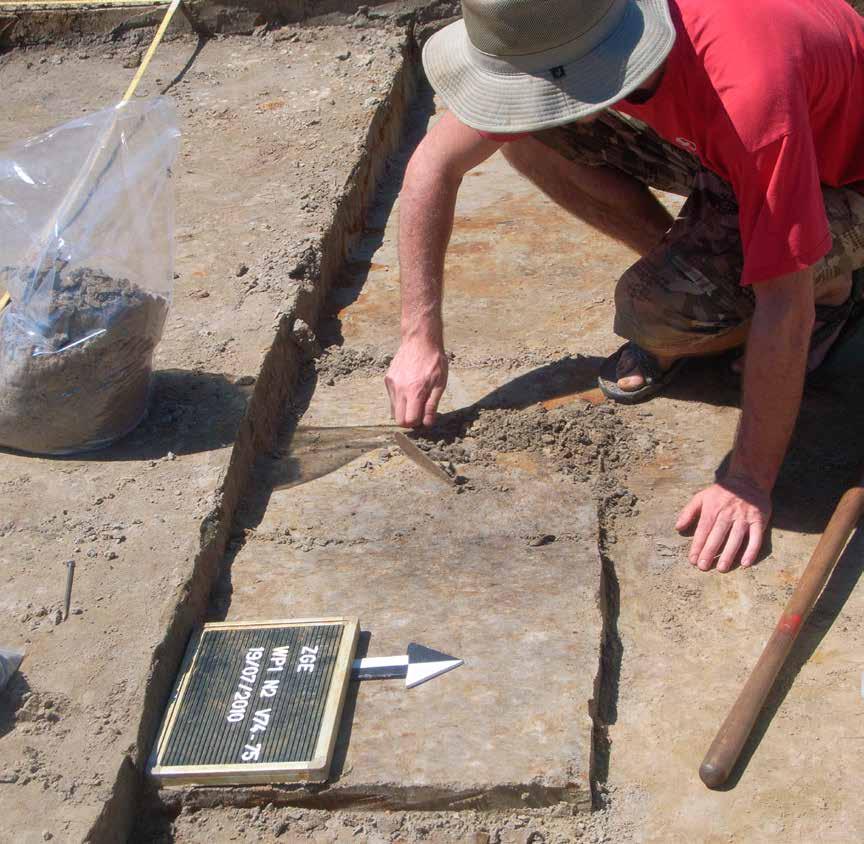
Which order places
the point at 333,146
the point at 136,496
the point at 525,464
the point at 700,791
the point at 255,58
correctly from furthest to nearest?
1. the point at 255,58
2. the point at 333,146
3. the point at 525,464
4. the point at 136,496
5. the point at 700,791

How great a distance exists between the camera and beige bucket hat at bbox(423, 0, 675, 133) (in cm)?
189

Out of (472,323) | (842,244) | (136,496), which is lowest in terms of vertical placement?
(472,323)

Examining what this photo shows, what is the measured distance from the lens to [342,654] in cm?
201

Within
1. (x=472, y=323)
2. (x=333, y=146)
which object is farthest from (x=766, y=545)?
(x=333, y=146)

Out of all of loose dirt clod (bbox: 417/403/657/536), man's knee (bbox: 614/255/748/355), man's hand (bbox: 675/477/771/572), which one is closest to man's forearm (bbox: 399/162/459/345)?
loose dirt clod (bbox: 417/403/657/536)

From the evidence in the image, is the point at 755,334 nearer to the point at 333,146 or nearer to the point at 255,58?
the point at 333,146

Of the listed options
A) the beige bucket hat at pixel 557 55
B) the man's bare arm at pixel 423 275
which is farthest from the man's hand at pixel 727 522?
the beige bucket hat at pixel 557 55

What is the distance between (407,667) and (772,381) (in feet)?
2.91

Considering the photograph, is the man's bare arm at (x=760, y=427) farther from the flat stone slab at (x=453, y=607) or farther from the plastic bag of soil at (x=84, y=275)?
the plastic bag of soil at (x=84, y=275)

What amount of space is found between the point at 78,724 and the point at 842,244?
1845 mm

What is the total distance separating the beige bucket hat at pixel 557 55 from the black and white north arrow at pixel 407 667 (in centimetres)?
94

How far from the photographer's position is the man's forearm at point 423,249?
2.61 meters

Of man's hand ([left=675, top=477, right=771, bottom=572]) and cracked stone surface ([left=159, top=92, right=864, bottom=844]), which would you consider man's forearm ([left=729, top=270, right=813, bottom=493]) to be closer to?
man's hand ([left=675, top=477, right=771, bottom=572])

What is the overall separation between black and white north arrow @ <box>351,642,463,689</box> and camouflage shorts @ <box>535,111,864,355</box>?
1.04 m
